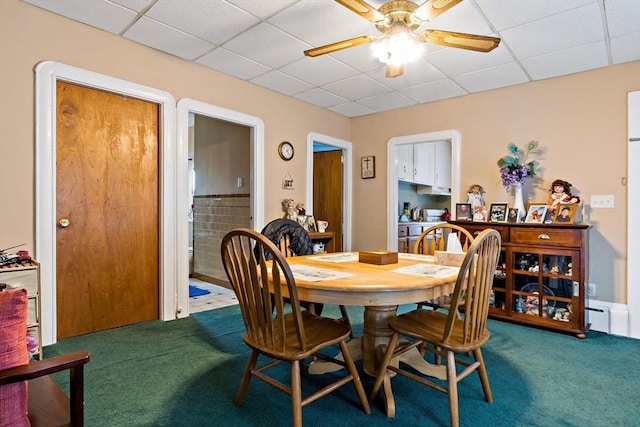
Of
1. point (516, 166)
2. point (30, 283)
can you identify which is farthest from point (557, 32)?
point (30, 283)

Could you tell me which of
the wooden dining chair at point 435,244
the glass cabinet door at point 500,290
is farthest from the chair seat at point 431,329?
the glass cabinet door at point 500,290

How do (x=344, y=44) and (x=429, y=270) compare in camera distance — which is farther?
(x=344, y=44)

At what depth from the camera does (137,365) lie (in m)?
2.32

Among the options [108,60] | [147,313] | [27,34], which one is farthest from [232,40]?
[147,313]

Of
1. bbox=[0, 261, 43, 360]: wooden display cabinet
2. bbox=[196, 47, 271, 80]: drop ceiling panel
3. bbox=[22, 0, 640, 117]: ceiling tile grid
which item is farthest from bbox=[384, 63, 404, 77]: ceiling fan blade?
bbox=[0, 261, 43, 360]: wooden display cabinet

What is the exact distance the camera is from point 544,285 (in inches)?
125

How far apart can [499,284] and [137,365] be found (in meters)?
3.11

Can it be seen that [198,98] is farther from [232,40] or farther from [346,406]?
[346,406]

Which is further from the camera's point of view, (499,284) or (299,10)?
(499,284)

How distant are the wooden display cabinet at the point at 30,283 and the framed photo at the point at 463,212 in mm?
3643

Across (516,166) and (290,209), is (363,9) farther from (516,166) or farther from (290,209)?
(290,209)

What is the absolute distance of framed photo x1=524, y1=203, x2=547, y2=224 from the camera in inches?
132

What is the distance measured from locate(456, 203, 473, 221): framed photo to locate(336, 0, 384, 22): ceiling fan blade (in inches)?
93.3

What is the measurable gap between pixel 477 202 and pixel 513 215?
0.43m
